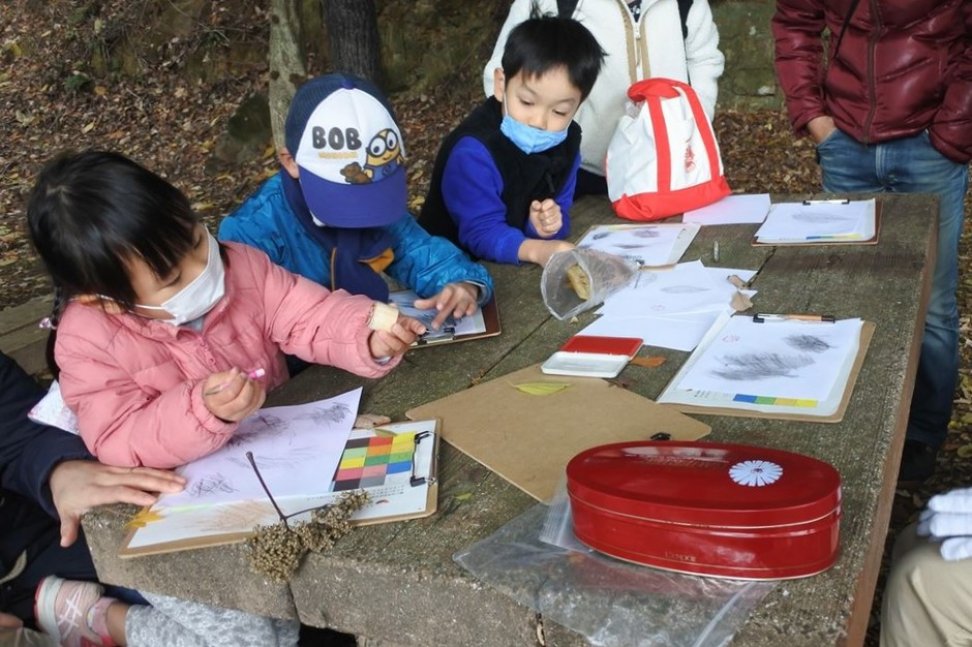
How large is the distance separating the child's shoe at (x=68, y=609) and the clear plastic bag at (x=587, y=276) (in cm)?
A: 124

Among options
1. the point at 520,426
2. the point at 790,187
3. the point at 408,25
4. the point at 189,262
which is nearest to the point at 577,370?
the point at 520,426

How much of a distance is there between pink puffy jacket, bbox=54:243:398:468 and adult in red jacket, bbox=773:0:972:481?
1942 mm

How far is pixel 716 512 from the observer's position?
1.04m

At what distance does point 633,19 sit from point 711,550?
254 cm

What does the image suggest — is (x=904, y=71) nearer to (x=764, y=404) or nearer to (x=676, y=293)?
(x=676, y=293)

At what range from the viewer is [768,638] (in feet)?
3.37

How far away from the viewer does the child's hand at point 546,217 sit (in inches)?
101

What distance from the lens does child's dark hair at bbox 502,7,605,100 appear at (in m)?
2.54

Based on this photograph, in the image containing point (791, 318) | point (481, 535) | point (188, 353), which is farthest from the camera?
point (791, 318)

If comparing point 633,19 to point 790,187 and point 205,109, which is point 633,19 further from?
point 205,109

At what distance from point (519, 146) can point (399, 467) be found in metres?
1.45

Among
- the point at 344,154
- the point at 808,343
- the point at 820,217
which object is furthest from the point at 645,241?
the point at 344,154

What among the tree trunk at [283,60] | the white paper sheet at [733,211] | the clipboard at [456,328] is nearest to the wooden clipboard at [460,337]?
the clipboard at [456,328]

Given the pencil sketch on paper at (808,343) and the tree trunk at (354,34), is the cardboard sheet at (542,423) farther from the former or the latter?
the tree trunk at (354,34)
